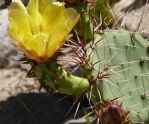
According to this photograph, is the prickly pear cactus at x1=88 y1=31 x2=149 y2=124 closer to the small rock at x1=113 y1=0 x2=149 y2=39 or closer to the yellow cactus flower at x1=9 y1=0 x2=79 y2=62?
the yellow cactus flower at x1=9 y1=0 x2=79 y2=62

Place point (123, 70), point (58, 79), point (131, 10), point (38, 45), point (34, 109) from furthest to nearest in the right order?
point (131, 10) < point (34, 109) < point (123, 70) < point (58, 79) < point (38, 45)

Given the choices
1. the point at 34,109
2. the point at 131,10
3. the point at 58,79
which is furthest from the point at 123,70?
the point at 131,10

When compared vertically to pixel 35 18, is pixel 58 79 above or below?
below

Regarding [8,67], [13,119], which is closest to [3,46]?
[8,67]

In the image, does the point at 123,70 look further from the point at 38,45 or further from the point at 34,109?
the point at 34,109

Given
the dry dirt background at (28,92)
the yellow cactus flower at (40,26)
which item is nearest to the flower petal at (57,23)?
the yellow cactus flower at (40,26)

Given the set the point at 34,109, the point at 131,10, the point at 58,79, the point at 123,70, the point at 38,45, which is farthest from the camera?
the point at 131,10

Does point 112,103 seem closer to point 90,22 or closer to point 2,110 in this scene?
point 90,22
